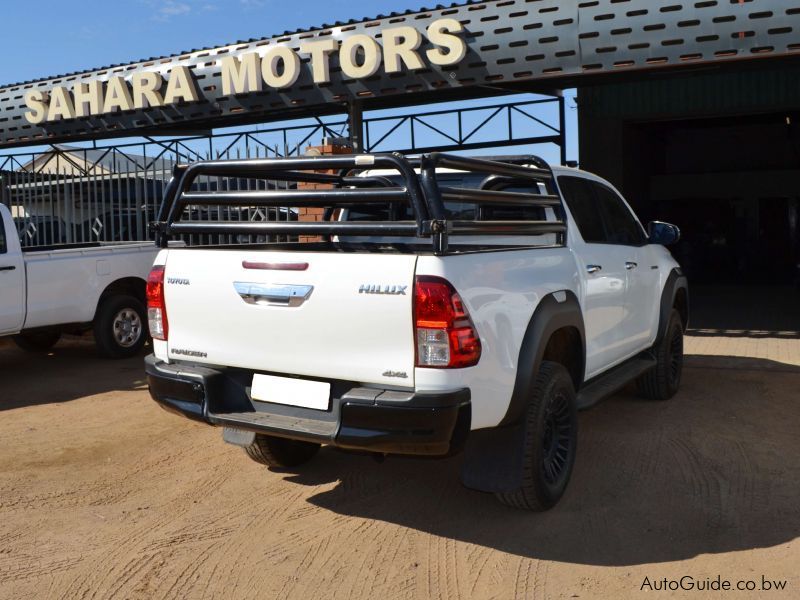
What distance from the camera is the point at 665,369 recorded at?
21.6 feet

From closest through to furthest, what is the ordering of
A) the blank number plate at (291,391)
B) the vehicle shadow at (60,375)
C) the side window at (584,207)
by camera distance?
the blank number plate at (291,391) → the side window at (584,207) → the vehicle shadow at (60,375)

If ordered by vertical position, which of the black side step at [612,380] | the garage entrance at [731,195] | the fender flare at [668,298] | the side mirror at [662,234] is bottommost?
the black side step at [612,380]

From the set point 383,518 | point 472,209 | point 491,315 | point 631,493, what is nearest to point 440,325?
point 491,315

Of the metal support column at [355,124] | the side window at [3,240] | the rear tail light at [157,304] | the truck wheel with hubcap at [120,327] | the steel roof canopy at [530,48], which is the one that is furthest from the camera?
the metal support column at [355,124]

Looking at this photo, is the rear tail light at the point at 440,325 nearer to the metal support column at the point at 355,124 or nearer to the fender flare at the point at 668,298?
the fender flare at the point at 668,298

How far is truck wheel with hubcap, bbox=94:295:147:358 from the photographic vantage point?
9172mm

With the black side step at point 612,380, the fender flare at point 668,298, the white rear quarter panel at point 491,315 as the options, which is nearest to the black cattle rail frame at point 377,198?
the white rear quarter panel at point 491,315

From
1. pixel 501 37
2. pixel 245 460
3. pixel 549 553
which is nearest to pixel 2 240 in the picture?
pixel 245 460

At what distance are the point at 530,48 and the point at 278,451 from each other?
629 centimetres

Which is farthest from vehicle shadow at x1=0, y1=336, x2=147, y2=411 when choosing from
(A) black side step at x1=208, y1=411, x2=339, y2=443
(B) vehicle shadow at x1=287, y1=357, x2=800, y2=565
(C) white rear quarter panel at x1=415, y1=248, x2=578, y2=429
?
(C) white rear quarter panel at x1=415, y1=248, x2=578, y2=429

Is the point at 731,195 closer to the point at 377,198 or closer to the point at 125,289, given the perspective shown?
the point at 125,289

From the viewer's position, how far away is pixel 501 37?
9.57m

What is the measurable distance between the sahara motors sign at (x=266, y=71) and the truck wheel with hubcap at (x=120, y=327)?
3.65 m

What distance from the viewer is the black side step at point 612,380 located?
4.80 metres
